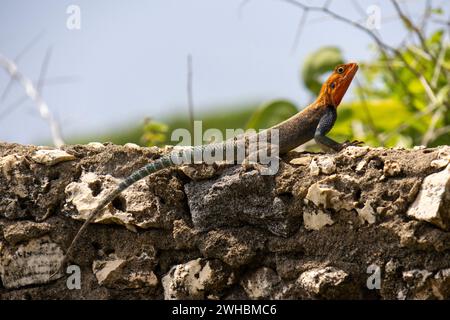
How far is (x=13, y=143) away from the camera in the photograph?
4359 millimetres

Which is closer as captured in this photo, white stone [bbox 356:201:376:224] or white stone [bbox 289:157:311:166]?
white stone [bbox 356:201:376:224]

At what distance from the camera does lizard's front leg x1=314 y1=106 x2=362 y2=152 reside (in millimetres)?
4133

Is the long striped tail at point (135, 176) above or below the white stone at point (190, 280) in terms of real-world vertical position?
above

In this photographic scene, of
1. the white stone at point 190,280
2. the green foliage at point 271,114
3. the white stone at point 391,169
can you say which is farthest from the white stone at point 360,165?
the green foliage at point 271,114

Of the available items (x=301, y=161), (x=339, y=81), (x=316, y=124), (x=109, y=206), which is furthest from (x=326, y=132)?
(x=109, y=206)

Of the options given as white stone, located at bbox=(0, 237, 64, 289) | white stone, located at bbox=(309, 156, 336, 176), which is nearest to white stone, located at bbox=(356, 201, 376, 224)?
white stone, located at bbox=(309, 156, 336, 176)

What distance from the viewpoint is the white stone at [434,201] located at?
132 inches

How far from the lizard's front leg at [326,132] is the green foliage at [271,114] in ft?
3.94

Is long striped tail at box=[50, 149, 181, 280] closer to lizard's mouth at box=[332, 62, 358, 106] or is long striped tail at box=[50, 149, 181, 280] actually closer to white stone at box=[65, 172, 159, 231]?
white stone at box=[65, 172, 159, 231]

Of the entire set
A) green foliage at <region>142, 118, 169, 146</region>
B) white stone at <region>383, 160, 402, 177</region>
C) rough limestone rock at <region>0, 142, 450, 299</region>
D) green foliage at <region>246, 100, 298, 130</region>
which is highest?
green foliage at <region>246, 100, 298, 130</region>

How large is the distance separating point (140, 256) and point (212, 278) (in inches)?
15.8

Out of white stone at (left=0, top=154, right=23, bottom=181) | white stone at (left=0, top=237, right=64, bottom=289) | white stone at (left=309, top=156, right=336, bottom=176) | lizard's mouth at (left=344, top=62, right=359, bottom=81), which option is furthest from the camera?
lizard's mouth at (left=344, top=62, right=359, bottom=81)

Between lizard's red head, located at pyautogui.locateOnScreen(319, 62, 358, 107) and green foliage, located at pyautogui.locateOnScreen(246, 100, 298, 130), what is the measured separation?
117 centimetres

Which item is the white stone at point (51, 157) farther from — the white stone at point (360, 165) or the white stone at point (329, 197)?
the white stone at point (360, 165)
